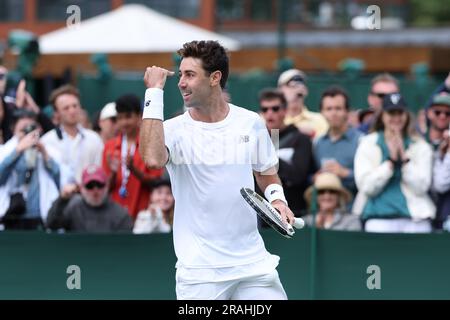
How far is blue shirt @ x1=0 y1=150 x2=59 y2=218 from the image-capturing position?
38.2 ft

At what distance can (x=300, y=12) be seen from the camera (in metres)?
39.3

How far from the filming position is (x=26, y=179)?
11.7m

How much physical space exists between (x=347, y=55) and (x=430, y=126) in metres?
17.9

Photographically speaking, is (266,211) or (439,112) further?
(439,112)

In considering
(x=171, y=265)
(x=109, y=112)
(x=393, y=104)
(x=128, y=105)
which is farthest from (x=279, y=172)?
(x=109, y=112)

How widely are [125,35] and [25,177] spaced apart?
7608 mm

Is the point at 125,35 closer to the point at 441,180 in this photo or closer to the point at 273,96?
the point at 273,96

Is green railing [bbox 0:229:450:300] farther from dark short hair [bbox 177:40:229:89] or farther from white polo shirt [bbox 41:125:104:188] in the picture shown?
dark short hair [bbox 177:40:229:89]

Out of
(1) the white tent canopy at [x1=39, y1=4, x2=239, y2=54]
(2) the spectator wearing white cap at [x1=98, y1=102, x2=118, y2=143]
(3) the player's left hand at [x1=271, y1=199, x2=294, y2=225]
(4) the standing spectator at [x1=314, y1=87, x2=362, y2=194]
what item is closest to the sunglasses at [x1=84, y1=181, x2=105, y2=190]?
(4) the standing spectator at [x1=314, y1=87, x2=362, y2=194]

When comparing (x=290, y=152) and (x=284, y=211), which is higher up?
(x=290, y=152)

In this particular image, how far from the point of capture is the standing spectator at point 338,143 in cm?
1208
